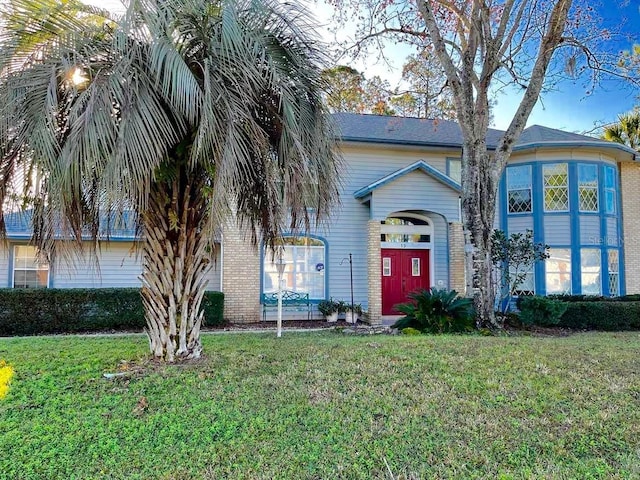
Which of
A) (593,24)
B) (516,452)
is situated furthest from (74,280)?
(593,24)

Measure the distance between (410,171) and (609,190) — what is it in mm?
7956

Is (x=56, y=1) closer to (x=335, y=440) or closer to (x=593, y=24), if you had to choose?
(x=335, y=440)

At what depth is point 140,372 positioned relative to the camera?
5.48m

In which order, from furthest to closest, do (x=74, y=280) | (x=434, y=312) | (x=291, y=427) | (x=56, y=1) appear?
1. (x=74, y=280)
2. (x=434, y=312)
3. (x=56, y=1)
4. (x=291, y=427)

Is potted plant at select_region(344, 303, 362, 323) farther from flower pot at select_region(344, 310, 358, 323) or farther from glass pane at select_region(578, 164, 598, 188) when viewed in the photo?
glass pane at select_region(578, 164, 598, 188)

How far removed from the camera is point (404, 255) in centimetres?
1490

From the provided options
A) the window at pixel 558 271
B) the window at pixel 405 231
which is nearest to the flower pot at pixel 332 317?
the window at pixel 405 231

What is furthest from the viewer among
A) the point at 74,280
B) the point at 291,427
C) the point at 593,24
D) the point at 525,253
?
the point at 74,280

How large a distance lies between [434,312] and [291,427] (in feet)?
22.8

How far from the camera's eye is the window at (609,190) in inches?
602

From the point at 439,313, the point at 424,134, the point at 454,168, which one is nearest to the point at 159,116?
the point at 439,313

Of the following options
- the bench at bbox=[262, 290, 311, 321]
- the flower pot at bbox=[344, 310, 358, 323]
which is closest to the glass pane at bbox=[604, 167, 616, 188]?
the flower pot at bbox=[344, 310, 358, 323]

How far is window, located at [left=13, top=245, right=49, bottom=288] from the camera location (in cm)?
1327

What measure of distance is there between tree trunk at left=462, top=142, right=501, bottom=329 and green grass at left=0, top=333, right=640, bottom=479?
4387mm
